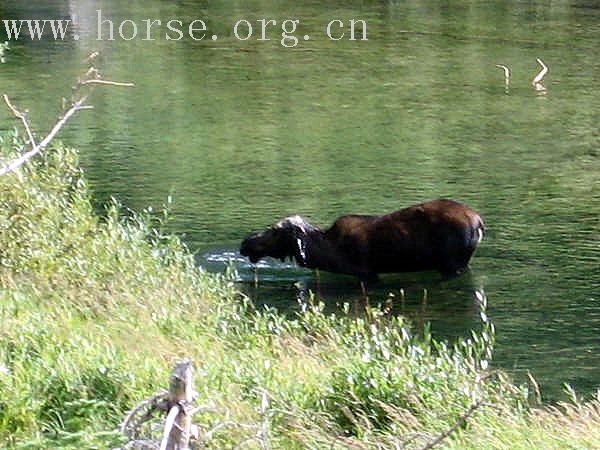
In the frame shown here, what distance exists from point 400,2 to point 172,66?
9.59 meters

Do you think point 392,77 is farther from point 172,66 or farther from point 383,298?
point 383,298

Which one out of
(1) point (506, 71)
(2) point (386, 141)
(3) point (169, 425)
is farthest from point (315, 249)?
(1) point (506, 71)

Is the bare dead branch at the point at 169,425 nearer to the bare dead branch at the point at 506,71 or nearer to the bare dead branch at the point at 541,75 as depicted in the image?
the bare dead branch at the point at 541,75

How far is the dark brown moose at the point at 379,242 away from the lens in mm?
11062

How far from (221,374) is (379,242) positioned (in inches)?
196

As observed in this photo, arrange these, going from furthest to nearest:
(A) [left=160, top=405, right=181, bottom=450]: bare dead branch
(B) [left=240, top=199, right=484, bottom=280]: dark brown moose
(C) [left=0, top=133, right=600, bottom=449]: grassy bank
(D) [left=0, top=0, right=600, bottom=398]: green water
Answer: (B) [left=240, top=199, right=484, bottom=280]: dark brown moose, (D) [left=0, top=0, right=600, bottom=398]: green water, (C) [left=0, top=133, right=600, bottom=449]: grassy bank, (A) [left=160, top=405, right=181, bottom=450]: bare dead branch

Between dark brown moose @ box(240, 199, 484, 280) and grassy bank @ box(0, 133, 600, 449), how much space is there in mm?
2319

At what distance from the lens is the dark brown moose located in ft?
36.3

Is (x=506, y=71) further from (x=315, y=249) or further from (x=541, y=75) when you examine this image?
(x=315, y=249)

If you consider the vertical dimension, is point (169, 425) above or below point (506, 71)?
above

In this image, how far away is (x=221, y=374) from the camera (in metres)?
6.44

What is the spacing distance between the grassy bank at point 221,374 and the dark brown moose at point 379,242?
7.61 ft

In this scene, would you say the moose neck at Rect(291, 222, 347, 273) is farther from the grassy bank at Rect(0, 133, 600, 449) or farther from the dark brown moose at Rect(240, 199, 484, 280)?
the grassy bank at Rect(0, 133, 600, 449)

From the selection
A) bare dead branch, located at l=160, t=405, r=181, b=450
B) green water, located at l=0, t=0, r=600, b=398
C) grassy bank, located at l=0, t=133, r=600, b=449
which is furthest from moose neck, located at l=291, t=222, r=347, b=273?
bare dead branch, located at l=160, t=405, r=181, b=450
